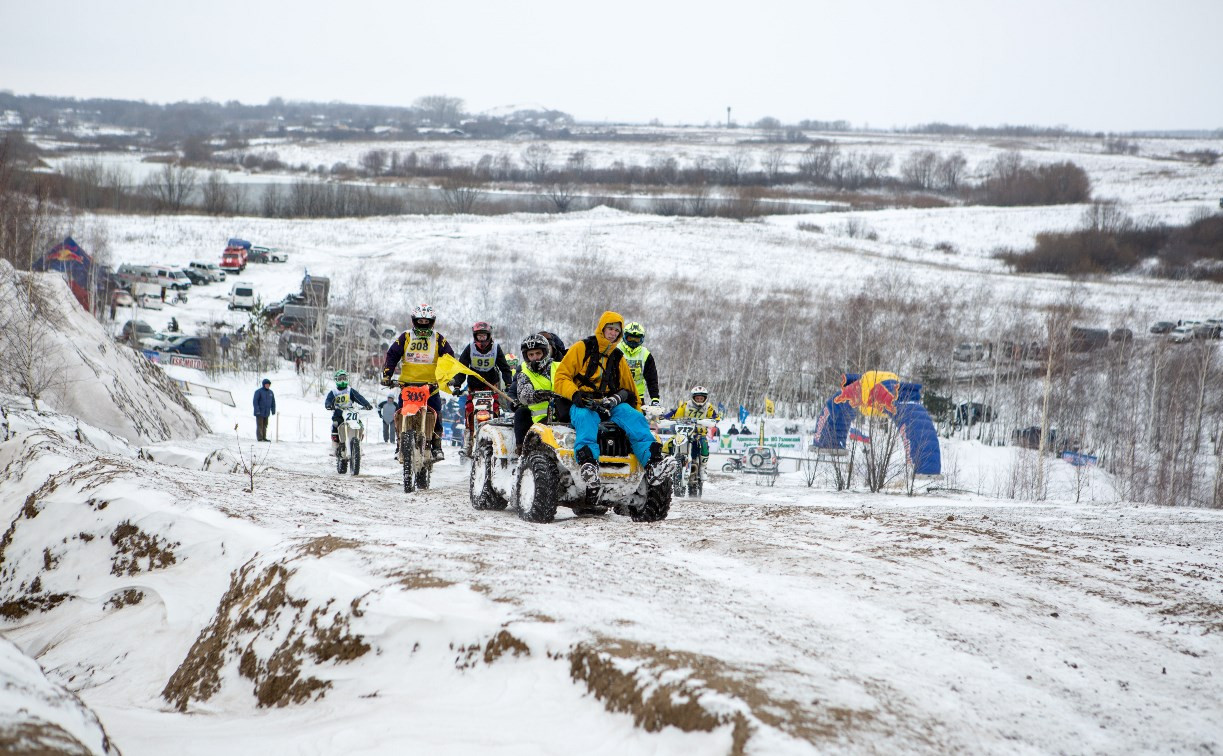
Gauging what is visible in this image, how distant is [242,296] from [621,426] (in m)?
52.3

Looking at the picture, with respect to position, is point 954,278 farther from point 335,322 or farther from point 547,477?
point 547,477

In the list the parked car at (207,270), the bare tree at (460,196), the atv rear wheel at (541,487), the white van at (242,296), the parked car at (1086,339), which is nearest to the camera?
the atv rear wheel at (541,487)

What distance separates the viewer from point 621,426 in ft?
31.4

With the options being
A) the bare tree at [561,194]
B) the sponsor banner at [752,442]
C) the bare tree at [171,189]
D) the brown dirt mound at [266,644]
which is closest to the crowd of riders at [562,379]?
the brown dirt mound at [266,644]

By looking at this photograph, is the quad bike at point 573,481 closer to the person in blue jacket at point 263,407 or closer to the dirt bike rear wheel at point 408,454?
the dirt bike rear wheel at point 408,454

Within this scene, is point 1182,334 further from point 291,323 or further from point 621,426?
point 621,426

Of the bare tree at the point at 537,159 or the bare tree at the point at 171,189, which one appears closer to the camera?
the bare tree at the point at 171,189

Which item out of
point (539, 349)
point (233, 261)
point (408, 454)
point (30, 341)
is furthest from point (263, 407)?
point (233, 261)

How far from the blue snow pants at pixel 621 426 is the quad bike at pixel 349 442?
7.20 m

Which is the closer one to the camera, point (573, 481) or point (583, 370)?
point (573, 481)

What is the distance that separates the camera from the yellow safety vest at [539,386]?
10336 mm


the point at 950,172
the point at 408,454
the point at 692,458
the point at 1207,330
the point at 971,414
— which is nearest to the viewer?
the point at 408,454

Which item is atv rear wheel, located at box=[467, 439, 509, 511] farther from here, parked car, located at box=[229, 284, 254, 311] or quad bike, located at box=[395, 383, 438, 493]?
parked car, located at box=[229, 284, 254, 311]

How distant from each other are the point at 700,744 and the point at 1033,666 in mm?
2075
